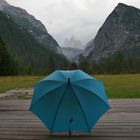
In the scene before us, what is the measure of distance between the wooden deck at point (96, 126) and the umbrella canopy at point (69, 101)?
20.1 inches

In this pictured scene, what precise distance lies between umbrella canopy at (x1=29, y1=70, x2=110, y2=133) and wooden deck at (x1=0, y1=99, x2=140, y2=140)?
51cm

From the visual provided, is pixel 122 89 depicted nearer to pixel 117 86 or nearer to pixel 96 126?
pixel 117 86

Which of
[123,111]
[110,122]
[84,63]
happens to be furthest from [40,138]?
[84,63]

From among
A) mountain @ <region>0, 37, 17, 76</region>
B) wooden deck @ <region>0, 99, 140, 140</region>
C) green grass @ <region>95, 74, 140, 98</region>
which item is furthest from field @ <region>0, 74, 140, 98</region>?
mountain @ <region>0, 37, 17, 76</region>

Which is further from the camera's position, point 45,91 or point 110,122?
point 110,122

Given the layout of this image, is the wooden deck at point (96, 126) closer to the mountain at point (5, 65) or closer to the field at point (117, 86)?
the field at point (117, 86)

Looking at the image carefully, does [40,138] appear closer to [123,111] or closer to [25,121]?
[25,121]

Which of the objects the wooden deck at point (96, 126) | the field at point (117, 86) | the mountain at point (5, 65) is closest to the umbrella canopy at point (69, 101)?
the wooden deck at point (96, 126)

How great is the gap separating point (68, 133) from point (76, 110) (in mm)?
1093

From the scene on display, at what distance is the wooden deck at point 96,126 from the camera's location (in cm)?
655

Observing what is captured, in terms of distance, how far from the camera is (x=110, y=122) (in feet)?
26.8

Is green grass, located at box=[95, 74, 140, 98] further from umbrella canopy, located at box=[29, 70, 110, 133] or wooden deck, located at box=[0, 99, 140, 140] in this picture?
umbrella canopy, located at box=[29, 70, 110, 133]

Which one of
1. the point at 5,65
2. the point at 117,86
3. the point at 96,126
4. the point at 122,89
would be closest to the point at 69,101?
the point at 96,126

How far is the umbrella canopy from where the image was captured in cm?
579
